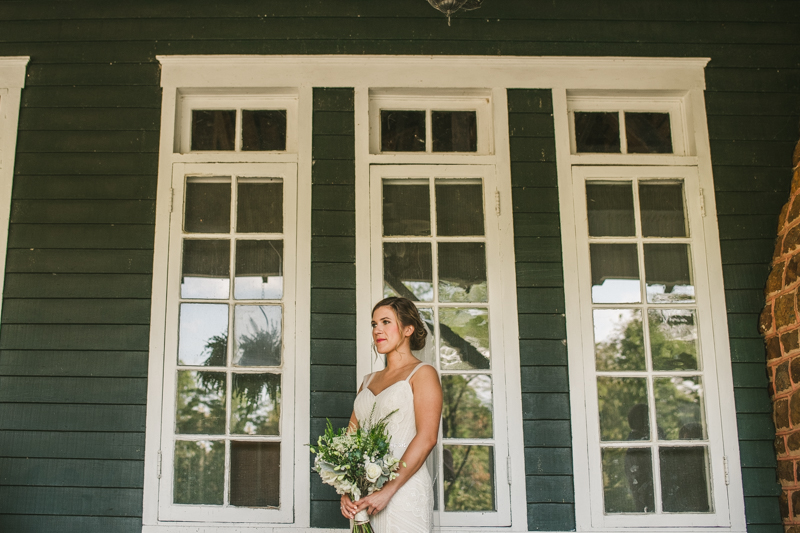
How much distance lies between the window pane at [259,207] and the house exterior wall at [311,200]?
0.24m

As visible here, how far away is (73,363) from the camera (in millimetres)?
3414

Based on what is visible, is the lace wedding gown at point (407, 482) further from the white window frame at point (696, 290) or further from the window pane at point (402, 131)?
the window pane at point (402, 131)

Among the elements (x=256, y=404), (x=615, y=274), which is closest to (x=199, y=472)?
(x=256, y=404)

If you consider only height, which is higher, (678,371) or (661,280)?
(661,280)

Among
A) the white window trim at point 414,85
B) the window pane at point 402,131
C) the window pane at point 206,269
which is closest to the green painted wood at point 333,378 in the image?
the white window trim at point 414,85

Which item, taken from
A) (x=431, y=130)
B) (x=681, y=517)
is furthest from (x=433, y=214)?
(x=681, y=517)

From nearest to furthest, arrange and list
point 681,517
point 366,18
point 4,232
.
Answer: point 681,517, point 4,232, point 366,18

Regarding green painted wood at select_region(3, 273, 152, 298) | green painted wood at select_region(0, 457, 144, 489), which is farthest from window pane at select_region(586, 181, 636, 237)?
green painted wood at select_region(0, 457, 144, 489)

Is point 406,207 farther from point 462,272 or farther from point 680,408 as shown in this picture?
point 680,408

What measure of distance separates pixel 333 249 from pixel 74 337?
1389 millimetres

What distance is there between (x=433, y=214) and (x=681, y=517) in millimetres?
1936

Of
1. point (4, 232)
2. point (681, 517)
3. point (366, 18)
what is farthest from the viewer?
point (366, 18)

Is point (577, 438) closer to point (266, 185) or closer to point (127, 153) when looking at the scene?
point (266, 185)

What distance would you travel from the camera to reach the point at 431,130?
148 inches
